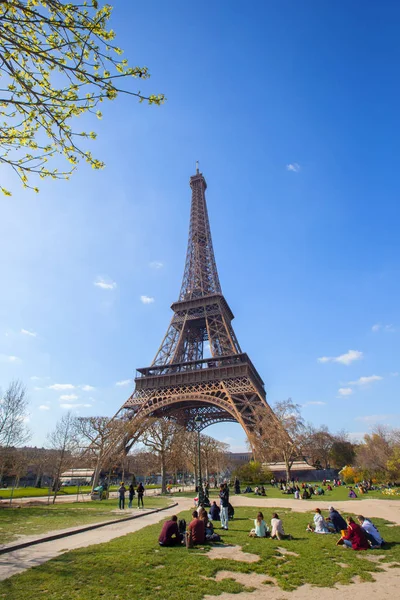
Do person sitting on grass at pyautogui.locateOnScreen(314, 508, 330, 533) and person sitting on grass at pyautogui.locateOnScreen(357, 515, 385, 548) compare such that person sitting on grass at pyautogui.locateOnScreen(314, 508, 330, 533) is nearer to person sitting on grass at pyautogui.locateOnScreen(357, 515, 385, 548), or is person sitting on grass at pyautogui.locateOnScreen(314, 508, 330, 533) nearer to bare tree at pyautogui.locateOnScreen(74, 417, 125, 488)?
person sitting on grass at pyautogui.locateOnScreen(357, 515, 385, 548)

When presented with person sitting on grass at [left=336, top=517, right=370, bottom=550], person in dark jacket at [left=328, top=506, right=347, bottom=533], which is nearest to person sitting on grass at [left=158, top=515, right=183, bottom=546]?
person sitting on grass at [left=336, top=517, right=370, bottom=550]

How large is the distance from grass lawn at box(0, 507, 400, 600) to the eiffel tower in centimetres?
2850

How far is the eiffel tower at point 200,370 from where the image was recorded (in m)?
41.7

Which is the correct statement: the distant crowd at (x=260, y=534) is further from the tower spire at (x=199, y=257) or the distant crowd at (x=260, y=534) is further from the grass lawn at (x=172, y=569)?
the tower spire at (x=199, y=257)

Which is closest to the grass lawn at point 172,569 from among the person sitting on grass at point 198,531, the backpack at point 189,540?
the backpack at point 189,540

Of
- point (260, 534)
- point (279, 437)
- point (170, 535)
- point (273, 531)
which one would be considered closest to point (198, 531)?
point (170, 535)

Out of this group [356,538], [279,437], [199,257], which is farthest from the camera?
[199,257]

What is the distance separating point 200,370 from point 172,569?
3928 cm

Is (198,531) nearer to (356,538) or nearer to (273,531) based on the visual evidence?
(273,531)

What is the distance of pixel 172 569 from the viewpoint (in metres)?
7.07

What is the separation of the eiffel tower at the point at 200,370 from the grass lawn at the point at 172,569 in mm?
28499

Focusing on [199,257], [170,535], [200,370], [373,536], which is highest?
[199,257]

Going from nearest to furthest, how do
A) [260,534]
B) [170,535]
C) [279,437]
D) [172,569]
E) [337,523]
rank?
[172,569]
[170,535]
[260,534]
[337,523]
[279,437]

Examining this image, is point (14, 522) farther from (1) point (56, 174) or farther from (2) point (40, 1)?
(2) point (40, 1)
